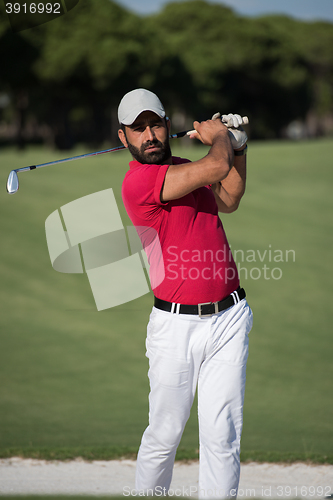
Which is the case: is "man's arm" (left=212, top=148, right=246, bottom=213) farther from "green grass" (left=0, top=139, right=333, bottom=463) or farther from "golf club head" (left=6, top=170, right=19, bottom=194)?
"green grass" (left=0, top=139, right=333, bottom=463)

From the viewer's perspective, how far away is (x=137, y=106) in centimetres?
281

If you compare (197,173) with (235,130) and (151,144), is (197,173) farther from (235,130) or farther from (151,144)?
(235,130)

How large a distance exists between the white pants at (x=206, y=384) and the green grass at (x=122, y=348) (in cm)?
142

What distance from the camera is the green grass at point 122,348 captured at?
179 inches

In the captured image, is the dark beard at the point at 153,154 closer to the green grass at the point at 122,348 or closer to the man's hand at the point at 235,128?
the man's hand at the point at 235,128

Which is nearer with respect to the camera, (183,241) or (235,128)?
(183,241)

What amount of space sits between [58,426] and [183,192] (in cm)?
306

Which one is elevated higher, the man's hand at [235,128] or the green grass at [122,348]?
the man's hand at [235,128]

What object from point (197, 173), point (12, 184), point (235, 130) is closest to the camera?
point (197, 173)

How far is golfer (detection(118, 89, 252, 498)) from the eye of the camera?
2.72 metres

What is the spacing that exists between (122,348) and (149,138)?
15.4 ft
